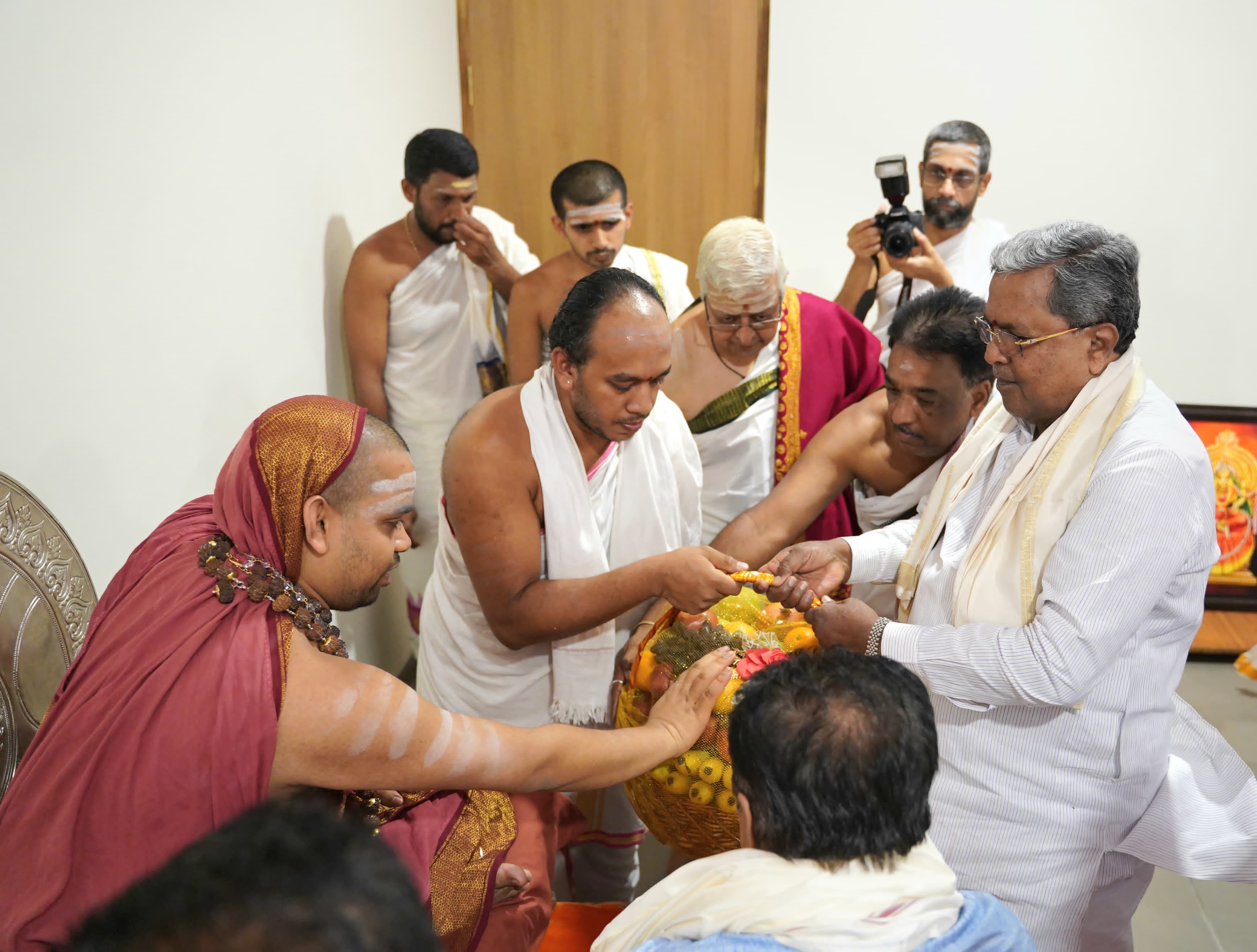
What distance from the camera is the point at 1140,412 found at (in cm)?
180

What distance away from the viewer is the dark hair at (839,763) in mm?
1256

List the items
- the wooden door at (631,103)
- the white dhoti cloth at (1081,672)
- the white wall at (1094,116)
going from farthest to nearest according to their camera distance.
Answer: the wooden door at (631,103), the white wall at (1094,116), the white dhoti cloth at (1081,672)

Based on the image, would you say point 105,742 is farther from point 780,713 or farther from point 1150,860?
point 1150,860

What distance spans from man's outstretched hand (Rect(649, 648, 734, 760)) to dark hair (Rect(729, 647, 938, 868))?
1.56ft

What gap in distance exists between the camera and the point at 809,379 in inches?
127

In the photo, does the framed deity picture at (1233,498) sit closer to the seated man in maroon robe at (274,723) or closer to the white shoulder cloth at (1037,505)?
the white shoulder cloth at (1037,505)

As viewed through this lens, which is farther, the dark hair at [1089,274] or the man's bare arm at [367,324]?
the man's bare arm at [367,324]

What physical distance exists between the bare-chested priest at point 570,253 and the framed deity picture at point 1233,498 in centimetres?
294

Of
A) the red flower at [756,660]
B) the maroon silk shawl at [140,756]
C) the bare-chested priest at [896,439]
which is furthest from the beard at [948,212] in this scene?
the maroon silk shawl at [140,756]

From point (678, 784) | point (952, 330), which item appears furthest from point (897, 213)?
point (678, 784)

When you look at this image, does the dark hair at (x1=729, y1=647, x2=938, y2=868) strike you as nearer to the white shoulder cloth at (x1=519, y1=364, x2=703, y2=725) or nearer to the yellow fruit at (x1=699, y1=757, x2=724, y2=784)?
the yellow fruit at (x1=699, y1=757, x2=724, y2=784)

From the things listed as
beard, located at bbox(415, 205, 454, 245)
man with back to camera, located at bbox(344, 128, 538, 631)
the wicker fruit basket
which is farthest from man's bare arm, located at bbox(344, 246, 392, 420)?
the wicker fruit basket

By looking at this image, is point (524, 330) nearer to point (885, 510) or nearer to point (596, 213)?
point (596, 213)

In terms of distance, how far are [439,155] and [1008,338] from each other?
263 centimetres
